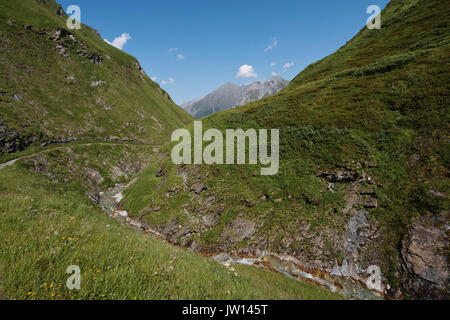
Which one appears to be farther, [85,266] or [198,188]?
[198,188]

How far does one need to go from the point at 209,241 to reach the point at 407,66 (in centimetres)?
3740

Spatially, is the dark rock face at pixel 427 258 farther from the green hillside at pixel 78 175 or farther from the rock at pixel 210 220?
the rock at pixel 210 220

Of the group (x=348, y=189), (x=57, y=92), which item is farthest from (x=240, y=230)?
(x=57, y=92)

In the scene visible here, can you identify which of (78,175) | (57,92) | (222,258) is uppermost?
(57,92)

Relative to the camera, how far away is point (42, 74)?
52.8 meters

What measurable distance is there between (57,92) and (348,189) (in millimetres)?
73915

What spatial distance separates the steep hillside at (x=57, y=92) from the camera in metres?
37.8

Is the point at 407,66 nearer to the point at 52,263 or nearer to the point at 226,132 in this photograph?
the point at 226,132

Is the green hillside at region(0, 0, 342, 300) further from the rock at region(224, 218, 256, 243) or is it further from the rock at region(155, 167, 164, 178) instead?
the rock at region(155, 167, 164, 178)

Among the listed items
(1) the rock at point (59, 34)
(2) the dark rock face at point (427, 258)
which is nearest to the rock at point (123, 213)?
(2) the dark rock face at point (427, 258)

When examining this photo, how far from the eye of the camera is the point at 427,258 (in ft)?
38.6

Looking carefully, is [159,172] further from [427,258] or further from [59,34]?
[59,34]

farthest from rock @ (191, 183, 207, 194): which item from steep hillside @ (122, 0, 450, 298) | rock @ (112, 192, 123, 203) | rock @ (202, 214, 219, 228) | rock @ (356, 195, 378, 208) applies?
rock @ (356, 195, 378, 208)

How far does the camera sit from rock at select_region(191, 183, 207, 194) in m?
25.4
